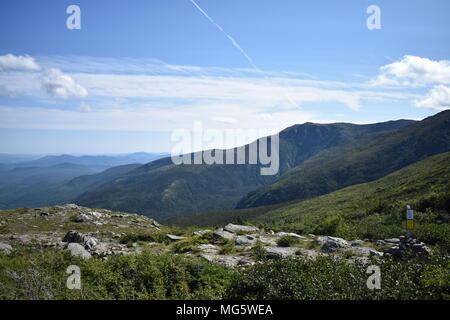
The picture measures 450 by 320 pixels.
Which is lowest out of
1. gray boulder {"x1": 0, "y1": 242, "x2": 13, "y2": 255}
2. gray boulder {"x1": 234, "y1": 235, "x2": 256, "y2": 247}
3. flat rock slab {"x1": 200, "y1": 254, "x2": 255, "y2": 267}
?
gray boulder {"x1": 234, "y1": 235, "x2": 256, "y2": 247}

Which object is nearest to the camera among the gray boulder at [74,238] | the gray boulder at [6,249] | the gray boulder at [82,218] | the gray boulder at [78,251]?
the gray boulder at [78,251]

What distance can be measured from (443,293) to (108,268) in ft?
34.1

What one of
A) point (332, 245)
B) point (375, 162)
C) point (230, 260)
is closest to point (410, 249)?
point (332, 245)

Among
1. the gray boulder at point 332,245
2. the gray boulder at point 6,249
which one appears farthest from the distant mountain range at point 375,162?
the gray boulder at point 6,249

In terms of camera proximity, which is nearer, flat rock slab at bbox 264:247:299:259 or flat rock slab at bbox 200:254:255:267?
flat rock slab at bbox 200:254:255:267

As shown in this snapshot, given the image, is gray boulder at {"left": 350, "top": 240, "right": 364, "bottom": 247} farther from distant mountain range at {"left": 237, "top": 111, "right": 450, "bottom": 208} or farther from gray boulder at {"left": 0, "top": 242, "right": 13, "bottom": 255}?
distant mountain range at {"left": 237, "top": 111, "right": 450, "bottom": 208}

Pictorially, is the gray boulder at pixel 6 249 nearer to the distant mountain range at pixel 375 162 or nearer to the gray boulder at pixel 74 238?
the gray boulder at pixel 74 238

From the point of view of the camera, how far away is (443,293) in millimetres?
7258

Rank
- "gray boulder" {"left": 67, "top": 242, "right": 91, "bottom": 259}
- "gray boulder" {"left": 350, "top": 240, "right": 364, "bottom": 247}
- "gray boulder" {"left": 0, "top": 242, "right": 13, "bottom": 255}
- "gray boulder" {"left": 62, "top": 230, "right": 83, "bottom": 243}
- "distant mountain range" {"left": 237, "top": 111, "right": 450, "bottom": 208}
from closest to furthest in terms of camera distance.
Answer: "gray boulder" {"left": 67, "top": 242, "right": 91, "bottom": 259}
"gray boulder" {"left": 0, "top": 242, "right": 13, "bottom": 255}
"gray boulder" {"left": 350, "top": 240, "right": 364, "bottom": 247}
"gray boulder" {"left": 62, "top": 230, "right": 83, "bottom": 243}
"distant mountain range" {"left": 237, "top": 111, "right": 450, "bottom": 208}

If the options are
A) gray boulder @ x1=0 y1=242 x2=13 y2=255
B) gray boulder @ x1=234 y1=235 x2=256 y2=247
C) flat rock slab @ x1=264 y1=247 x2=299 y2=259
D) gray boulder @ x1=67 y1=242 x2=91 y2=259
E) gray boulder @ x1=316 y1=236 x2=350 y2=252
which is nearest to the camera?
gray boulder @ x1=67 y1=242 x2=91 y2=259

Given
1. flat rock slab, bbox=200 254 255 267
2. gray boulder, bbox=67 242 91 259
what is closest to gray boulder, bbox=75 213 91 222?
gray boulder, bbox=67 242 91 259
